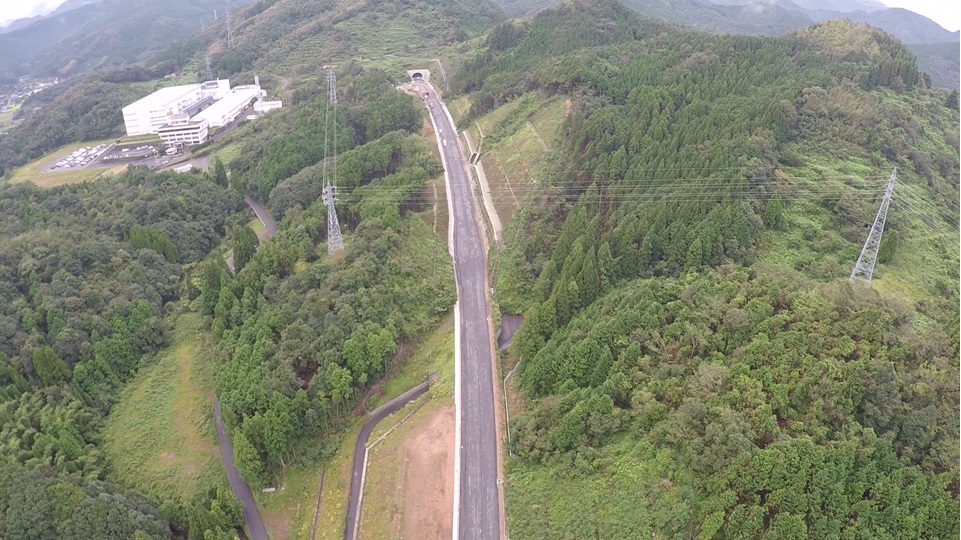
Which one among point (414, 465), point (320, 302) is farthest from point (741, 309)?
point (320, 302)

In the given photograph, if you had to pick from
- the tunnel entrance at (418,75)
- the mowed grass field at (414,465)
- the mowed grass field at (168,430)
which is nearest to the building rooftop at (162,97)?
the tunnel entrance at (418,75)

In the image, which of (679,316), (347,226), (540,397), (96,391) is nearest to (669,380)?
(679,316)

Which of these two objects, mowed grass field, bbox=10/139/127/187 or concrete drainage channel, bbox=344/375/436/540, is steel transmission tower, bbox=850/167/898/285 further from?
mowed grass field, bbox=10/139/127/187

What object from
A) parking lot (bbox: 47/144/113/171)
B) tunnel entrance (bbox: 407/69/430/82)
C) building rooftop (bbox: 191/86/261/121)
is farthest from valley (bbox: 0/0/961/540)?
tunnel entrance (bbox: 407/69/430/82)

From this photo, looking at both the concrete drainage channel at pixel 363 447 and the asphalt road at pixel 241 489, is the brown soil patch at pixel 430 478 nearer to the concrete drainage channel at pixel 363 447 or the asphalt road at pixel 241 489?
the concrete drainage channel at pixel 363 447

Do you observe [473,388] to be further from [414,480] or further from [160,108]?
[160,108]

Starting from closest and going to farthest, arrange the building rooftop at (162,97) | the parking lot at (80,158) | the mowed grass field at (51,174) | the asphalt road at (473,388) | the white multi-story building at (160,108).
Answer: the asphalt road at (473,388) → the mowed grass field at (51,174) → the parking lot at (80,158) → the white multi-story building at (160,108) → the building rooftop at (162,97)

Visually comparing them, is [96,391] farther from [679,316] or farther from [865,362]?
[865,362]
